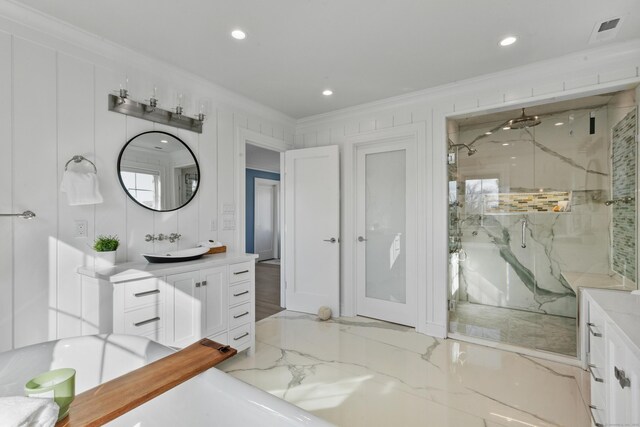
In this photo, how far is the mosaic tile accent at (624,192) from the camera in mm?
2494

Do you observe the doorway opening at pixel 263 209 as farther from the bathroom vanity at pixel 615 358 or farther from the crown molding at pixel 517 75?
the bathroom vanity at pixel 615 358

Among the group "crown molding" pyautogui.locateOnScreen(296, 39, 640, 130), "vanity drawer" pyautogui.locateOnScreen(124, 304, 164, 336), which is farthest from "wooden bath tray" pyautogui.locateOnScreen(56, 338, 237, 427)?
"crown molding" pyautogui.locateOnScreen(296, 39, 640, 130)

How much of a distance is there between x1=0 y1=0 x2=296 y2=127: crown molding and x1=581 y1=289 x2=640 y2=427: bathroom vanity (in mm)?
3217

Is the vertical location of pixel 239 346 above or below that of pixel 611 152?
below

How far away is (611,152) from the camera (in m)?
3.05

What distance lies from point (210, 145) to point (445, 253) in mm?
2518

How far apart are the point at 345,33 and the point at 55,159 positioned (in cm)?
209

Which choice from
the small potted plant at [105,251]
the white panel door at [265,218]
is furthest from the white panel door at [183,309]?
the white panel door at [265,218]

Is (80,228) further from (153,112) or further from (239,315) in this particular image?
(239,315)

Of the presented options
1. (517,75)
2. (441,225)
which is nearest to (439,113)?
(517,75)

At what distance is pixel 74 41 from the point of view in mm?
2096

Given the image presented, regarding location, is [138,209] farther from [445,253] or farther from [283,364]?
[445,253]

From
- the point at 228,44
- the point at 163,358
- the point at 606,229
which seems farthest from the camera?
the point at 606,229

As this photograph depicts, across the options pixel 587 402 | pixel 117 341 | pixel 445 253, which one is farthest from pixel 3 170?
pixel 587 402
